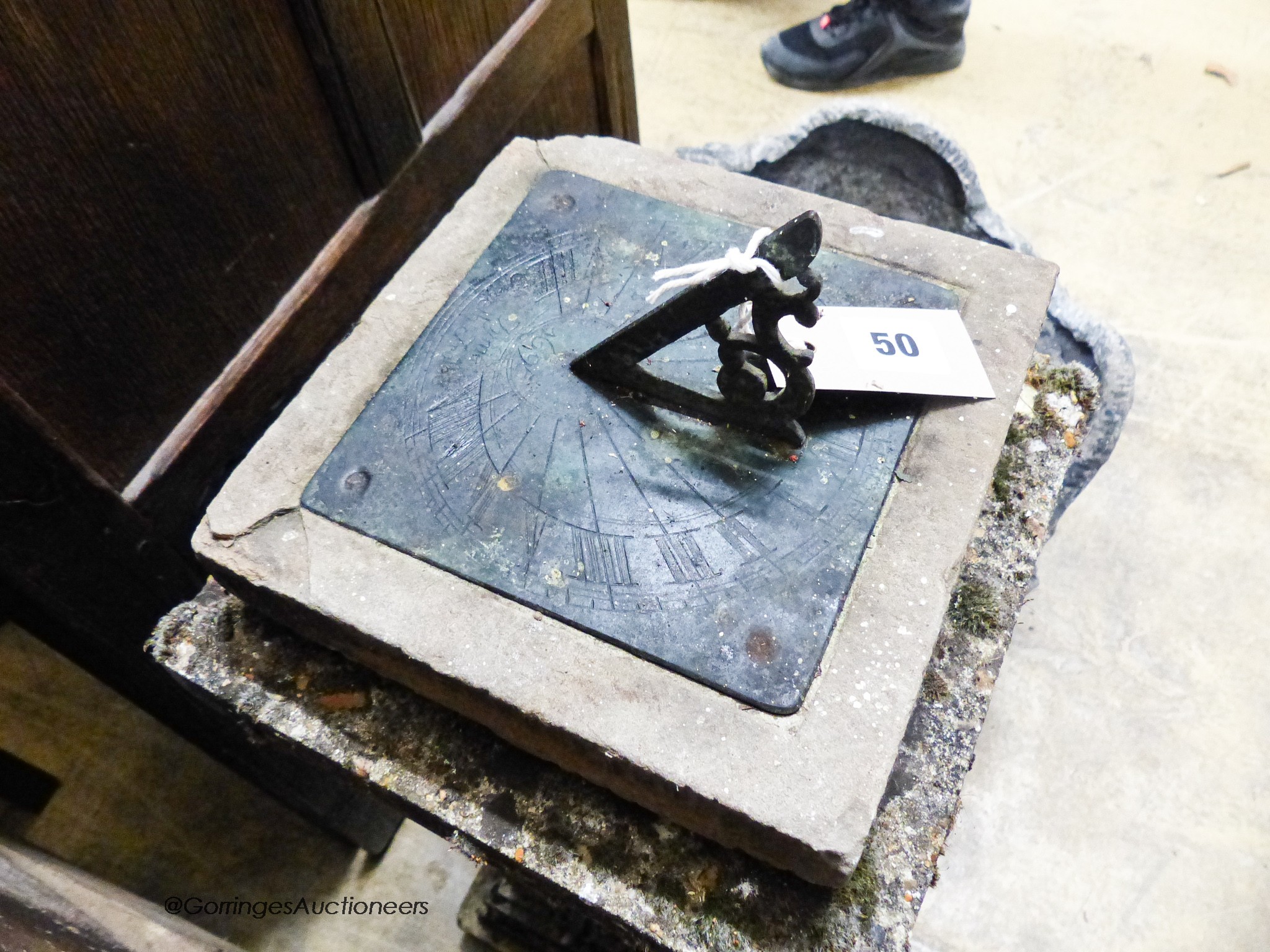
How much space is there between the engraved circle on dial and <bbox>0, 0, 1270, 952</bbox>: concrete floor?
1.09m

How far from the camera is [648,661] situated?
102cm

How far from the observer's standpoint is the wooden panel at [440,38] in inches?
57.5

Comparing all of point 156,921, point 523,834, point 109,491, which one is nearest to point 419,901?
point 156,921

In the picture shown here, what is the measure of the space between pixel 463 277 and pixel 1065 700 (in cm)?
153

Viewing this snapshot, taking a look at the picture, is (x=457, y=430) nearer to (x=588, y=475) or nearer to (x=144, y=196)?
(x=588, y=475)

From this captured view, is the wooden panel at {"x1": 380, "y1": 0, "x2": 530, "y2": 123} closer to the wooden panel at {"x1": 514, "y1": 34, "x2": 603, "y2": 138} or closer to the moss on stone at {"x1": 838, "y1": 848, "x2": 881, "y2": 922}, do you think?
the wooden panel at {"x1": 514, "y1": 34, "x2": 603, "y2": 138}

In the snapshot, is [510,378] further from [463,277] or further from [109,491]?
[109,491]

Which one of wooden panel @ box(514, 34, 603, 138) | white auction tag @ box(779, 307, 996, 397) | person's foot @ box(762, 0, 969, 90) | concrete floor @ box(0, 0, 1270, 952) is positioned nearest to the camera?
white auction tag @ box(779, 307, 996, 397)

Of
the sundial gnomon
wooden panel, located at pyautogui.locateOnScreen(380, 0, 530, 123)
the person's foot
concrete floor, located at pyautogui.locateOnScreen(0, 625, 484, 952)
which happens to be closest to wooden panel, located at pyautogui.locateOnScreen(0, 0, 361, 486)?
wooden panel, located at pyautogui.locateOnScreen(380, 0, 530, 123)

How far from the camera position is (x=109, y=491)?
4.03 ft

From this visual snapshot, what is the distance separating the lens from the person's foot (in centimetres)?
286

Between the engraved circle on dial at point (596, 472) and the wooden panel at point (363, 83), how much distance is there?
1.26ft

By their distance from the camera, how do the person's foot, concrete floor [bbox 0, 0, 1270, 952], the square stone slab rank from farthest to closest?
the person's foot, concrete floor [bbox 0, 0, 1270, 952], the square stone slab

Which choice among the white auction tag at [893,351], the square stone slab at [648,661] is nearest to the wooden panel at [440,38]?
the square stone slab at [648,661]
